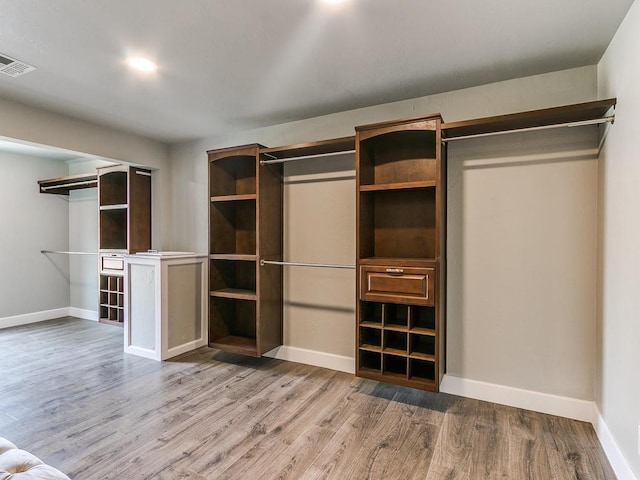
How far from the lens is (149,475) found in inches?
72.5

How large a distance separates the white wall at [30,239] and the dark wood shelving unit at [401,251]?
17.0ft

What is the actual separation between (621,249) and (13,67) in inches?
156

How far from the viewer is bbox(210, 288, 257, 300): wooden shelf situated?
3368 mm

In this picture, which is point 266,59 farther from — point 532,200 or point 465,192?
point 532,200

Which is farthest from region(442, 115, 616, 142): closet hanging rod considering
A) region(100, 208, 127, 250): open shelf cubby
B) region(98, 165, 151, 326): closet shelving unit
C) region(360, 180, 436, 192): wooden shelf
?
region(100, 208, 127, 250): open shelf cubby

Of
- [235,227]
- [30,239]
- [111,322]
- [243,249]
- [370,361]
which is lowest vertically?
[111,322]

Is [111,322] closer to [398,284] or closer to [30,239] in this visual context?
[30,239]

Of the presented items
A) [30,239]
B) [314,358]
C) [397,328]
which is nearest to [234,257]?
[314,358]

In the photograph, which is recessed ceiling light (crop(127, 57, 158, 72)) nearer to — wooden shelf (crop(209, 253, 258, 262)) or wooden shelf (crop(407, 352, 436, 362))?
wooden shelf (crop(209, 253, 258, 262))

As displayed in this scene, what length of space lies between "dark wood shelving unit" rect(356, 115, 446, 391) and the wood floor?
0.33 m

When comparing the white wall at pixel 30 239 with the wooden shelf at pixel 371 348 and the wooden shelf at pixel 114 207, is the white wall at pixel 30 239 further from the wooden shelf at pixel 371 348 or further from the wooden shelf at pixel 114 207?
the wooden shelf at pixel 371 348

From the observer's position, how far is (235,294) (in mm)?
3451

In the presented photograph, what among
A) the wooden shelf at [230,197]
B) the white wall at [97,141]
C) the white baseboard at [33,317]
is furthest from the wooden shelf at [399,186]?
the white baseboard at [33,317]

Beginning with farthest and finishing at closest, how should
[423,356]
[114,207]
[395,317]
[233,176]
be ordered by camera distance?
[114,207], [233,176], [395,317], [423,356]
